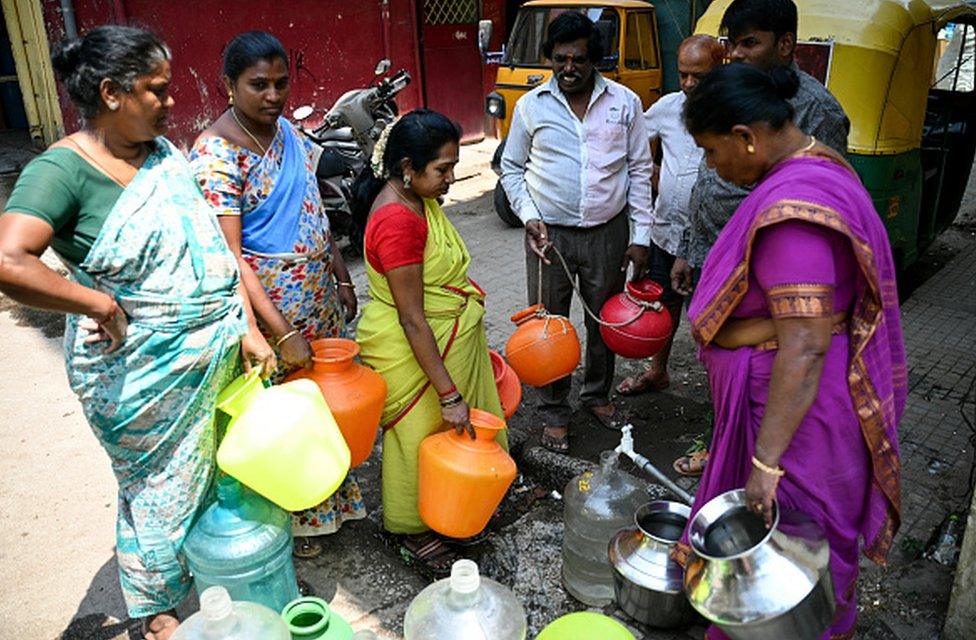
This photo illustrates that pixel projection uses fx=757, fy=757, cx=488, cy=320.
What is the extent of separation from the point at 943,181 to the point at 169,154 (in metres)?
5.51

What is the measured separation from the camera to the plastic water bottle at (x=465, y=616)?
173 centimetres

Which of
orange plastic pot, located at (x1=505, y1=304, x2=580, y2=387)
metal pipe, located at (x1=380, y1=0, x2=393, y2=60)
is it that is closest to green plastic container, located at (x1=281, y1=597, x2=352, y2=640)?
orange plastic pot, located at (x1=505, y1=304, x2=580, y2=387)

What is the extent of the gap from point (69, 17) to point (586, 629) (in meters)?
7.10

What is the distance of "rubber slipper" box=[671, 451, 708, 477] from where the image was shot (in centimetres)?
329

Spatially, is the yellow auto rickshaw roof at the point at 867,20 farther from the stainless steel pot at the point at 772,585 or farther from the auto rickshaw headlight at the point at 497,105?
the stainless steel pot at the point at 772,585

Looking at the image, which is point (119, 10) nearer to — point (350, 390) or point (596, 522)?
point (350, 390)

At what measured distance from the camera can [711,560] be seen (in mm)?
1689

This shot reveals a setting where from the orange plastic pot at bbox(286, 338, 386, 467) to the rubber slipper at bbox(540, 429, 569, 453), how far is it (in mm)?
1179

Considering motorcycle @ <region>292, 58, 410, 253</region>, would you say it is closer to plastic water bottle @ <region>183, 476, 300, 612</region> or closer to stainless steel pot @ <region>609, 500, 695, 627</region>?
plastic water bottle @ <region>183, 476, 300, 612</region>

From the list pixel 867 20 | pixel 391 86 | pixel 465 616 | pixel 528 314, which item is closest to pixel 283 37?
pixel 391 86

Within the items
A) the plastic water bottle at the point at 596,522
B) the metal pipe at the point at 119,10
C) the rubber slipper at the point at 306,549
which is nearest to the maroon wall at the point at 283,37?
the metal pipe at the point at 119,10

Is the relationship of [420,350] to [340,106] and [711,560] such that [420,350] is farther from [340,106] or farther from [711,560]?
[340,106]

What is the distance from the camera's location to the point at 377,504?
10.4 ft

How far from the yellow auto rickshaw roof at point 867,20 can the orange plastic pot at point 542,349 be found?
105 inches
